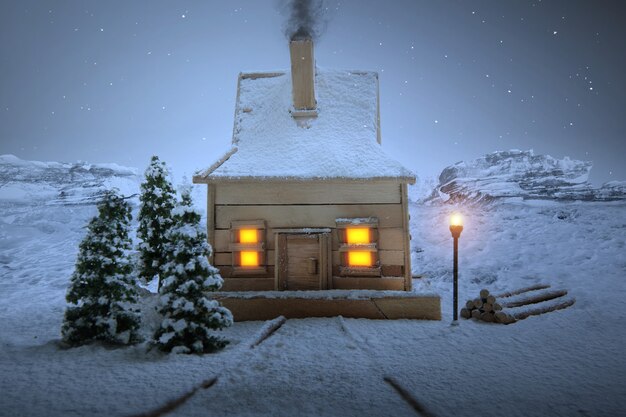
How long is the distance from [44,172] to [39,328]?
36.0 meters

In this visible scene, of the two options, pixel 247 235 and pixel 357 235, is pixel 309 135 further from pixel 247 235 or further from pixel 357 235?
pixel 247 235

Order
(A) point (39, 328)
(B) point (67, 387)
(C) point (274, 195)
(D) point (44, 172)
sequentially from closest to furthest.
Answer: (B) point (67, 387), (A) point (39, 328), (C) point (274, 195), (D) point (44, 172)

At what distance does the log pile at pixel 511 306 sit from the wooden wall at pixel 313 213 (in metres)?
1.78

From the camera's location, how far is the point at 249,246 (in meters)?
8.31

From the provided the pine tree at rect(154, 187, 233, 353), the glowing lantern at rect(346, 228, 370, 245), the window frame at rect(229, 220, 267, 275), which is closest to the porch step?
the window frame at rect(229, 220, 267, 275)

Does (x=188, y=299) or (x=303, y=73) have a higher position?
(x=303, y=73)

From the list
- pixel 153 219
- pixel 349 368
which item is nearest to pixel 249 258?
pixel 153 219

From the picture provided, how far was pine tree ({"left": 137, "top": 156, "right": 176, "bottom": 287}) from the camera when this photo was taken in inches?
412

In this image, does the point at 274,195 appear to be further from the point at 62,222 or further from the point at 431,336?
the point at 62,222

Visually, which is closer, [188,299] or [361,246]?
[188,299]

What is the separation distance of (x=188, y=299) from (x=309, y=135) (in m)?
5.68

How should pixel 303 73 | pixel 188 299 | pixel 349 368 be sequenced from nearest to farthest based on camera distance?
pixel 349 368 < pixel 188 299 < pixel 303 73

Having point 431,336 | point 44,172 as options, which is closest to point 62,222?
point 44,172

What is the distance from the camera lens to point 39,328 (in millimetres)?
7949
